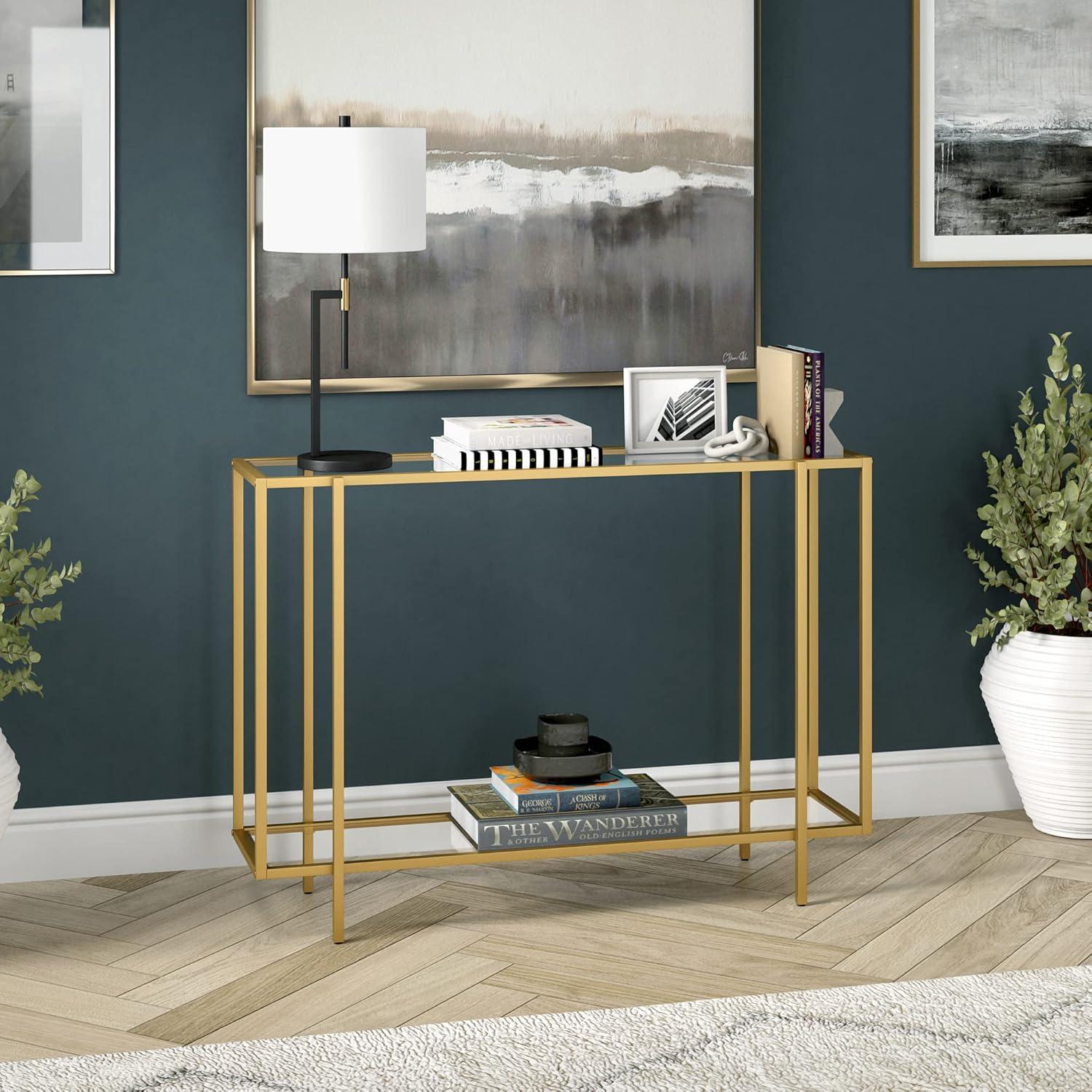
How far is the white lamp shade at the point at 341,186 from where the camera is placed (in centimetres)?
265

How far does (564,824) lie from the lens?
9.59ft

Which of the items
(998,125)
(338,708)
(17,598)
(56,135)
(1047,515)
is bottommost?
(338,708)

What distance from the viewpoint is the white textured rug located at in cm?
226

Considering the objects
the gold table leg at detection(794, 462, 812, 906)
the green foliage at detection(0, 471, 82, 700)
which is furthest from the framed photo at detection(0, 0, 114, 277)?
the gold table leg at detection(794, 462, 812, 906)

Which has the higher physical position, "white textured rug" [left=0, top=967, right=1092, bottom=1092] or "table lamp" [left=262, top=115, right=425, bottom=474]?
"table lamp" [left=262, top=115, right=425, bottom=474]

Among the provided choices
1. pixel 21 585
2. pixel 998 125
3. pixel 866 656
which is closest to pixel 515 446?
pixel 866 656

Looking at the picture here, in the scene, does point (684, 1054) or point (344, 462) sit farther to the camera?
point (344, 462)

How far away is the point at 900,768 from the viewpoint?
3557 mm

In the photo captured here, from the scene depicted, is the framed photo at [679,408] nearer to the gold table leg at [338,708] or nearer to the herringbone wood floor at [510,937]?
the gold table leg at [338,708]

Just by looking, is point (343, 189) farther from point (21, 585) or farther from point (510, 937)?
point (510, 937)

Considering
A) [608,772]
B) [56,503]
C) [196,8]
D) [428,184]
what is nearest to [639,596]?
[608,772]

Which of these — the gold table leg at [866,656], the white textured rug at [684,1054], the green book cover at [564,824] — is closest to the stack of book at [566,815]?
the green book cover at [564,824]

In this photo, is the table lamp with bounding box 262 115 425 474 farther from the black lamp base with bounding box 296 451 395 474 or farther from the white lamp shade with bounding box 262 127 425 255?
the black lamp base with bounding box 296 451 395 474

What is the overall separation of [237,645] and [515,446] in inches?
26.2
